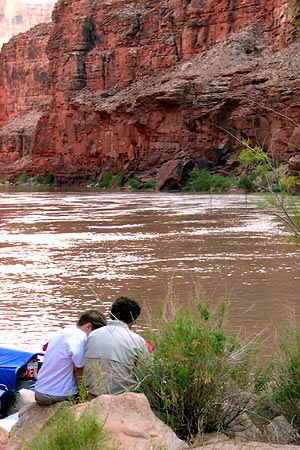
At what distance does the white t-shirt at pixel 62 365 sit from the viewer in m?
5.63

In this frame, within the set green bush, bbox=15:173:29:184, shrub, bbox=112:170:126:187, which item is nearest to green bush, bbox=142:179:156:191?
shrub, bbox=112:170:126:187

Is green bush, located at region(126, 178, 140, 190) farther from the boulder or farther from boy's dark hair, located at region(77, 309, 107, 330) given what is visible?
the boulder

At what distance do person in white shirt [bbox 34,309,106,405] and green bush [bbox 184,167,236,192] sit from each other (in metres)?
42.3

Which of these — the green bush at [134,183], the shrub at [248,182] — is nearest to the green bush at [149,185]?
the green bush at [134,183]

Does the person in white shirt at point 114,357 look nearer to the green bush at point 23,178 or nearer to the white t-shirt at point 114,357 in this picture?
the white t-shirt at point 114,357

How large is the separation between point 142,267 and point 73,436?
36.6ft

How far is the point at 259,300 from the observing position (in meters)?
11.4

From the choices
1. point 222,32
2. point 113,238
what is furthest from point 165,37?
point 113,238

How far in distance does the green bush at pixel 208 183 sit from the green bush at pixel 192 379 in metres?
42.5

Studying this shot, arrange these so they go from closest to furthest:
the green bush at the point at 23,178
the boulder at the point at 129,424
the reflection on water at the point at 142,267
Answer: the boulder at the point at 129,424
the reflection on water at the point at 142,267
the green bush at the point at 23,178

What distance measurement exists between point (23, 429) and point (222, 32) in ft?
211

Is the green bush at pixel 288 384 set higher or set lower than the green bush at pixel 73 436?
lower

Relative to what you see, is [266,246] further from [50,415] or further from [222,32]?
[222,32]

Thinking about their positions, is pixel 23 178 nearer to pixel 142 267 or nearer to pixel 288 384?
pixel 142 267
